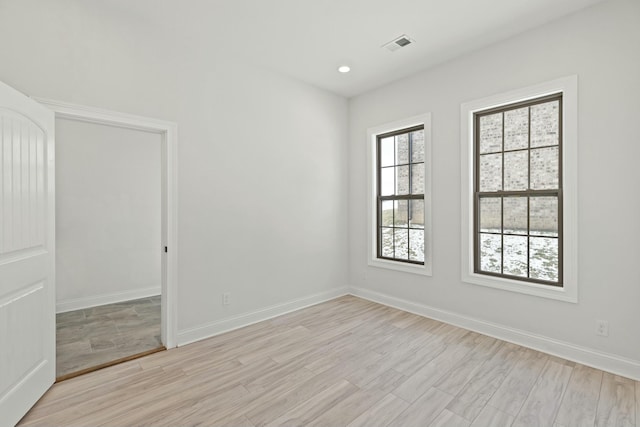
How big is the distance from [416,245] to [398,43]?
90.9 inches

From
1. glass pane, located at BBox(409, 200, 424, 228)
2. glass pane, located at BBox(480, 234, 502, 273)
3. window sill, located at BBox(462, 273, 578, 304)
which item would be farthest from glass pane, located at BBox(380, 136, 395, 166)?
window sill, located at BBox(462, 273, 578, 304)

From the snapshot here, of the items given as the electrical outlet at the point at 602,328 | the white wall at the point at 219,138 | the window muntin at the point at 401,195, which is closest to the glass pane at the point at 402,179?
the window muntin at the point at 401,195

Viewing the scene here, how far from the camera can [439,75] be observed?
355cm

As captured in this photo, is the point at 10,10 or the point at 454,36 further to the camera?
the point at 454,36

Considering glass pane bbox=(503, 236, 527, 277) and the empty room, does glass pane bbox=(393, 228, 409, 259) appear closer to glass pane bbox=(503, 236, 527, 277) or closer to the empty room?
the empty room

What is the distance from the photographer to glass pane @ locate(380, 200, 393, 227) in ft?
14.0

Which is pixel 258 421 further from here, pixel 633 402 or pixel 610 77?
pixel 610 77

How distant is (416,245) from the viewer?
3.95 meters

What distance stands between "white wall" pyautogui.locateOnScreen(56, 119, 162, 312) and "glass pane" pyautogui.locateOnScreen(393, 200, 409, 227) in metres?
3.57

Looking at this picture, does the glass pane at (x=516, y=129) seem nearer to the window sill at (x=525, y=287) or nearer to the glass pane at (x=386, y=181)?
the window sill at (x=525, y=287)

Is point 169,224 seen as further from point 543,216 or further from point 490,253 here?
point 543,216

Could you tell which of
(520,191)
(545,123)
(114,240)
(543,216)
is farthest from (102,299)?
(545,123)

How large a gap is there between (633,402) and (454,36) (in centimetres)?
320

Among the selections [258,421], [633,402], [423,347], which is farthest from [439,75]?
[258,421]
